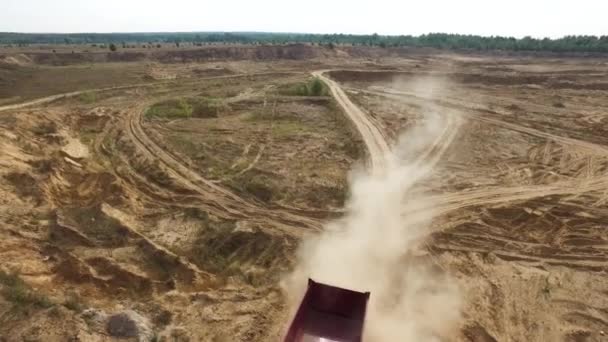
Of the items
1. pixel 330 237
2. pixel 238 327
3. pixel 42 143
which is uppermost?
pixel 42 143

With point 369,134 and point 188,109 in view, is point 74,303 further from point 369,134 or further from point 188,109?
point 188,109

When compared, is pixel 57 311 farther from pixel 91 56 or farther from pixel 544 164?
pixel 91 56

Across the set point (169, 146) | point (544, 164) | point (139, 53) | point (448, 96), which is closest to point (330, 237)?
point (169, 146)

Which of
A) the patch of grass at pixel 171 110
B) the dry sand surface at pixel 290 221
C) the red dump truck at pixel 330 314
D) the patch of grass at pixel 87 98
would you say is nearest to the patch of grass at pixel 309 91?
the dry sand surface at pixel 290 221

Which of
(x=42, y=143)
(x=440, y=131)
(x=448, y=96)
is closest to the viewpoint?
(x=42, y=143)

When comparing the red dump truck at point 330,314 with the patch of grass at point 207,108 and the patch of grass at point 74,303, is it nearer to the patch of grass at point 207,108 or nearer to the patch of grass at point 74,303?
the patch of grass at point 74,303

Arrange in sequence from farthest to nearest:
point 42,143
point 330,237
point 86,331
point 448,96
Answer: point 448,96
point 42,143
point 330,237
point 86,331
